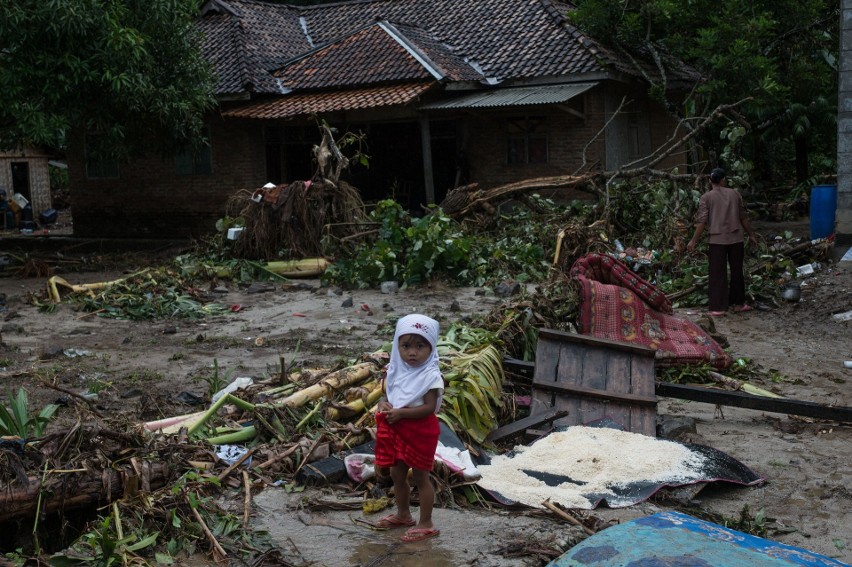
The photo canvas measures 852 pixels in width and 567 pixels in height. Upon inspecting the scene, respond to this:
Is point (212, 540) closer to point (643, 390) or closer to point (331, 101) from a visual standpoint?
point (643, 390)

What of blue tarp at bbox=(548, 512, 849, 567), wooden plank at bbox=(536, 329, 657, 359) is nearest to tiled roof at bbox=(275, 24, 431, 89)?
wooden plank at bbox=(536, 329, 657, 359)

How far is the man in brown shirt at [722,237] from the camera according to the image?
1022cm

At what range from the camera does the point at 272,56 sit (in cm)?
2181

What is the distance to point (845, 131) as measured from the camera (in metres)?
Answer: 12.0

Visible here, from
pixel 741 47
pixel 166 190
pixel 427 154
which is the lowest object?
pixel 166 190

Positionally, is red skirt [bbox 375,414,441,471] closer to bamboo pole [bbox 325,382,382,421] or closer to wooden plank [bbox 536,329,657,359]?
bamboo pole [bbox 325,382,382,421]

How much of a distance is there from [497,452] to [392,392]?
4.77 ft

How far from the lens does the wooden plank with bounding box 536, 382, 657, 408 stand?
19.9ft

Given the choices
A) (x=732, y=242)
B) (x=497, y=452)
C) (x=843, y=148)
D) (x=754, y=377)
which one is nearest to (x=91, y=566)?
(x=497, y=452)

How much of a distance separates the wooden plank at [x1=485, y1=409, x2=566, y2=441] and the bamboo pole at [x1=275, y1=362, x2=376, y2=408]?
0.92 meters

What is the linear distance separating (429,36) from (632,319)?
14627mm

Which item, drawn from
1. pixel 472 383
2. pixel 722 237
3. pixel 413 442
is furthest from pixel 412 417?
pixel 722 237

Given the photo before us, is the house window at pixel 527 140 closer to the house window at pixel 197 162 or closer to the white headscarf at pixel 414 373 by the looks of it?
the house window at pixel 197 162

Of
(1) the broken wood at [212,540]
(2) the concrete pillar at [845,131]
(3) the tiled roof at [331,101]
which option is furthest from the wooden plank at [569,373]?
(3) the tiled roof at [331,101]
